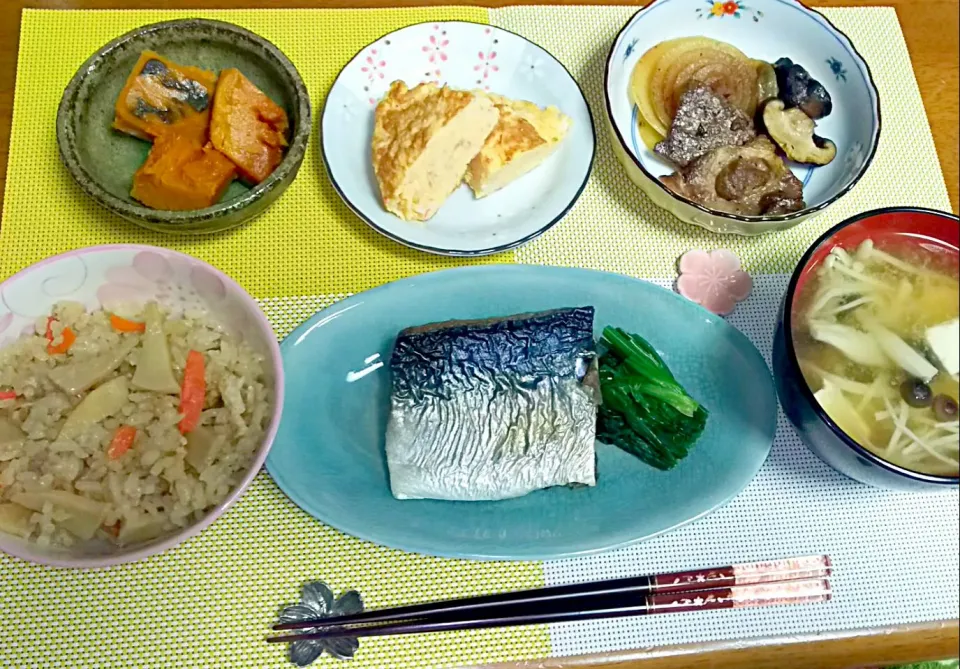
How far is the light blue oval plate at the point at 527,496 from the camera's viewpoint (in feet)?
3.49

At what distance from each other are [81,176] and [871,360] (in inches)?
47.8

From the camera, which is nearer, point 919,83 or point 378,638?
point 378,638

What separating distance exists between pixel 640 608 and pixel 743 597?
16 centimetres

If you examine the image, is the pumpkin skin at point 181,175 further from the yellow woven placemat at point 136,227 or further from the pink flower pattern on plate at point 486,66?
the pink flower pattern on plate at point 486,66

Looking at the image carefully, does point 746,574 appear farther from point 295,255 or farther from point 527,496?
point 295,255

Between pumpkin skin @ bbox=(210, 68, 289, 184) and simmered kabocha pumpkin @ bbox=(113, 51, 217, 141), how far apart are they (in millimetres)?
46

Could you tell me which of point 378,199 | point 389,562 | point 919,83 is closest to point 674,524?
point 389,562

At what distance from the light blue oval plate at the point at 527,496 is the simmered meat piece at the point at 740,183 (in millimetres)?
196

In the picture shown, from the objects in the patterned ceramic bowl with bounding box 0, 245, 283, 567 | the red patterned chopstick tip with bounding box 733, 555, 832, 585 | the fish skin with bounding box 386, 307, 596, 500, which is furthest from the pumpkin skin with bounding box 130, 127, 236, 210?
the red patterned chopstick tip with bounding box 733, 555, 832, 585

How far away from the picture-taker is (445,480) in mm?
1066

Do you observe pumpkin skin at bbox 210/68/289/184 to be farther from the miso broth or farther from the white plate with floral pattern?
the miso broth

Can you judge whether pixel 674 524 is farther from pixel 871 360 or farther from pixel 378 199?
pixel 378 199

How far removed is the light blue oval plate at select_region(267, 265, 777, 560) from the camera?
3.49 feet

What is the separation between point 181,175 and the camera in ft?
3.83
